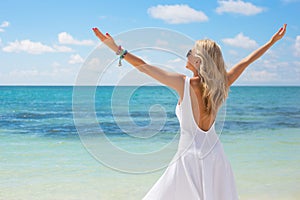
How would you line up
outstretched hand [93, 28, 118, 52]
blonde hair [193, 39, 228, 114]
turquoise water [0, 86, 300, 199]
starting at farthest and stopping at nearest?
1. turquoise water [0, 86, 300, 199]
2. blonde hair [193, 39, 228, 114]
3. outstretched hand [93, 28, 118, 52]

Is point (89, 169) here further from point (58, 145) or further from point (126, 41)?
point (126, 41)

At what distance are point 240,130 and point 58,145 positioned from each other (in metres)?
6.41

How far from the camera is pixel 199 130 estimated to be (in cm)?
302

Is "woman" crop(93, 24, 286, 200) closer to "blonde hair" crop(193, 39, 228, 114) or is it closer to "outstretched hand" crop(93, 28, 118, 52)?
"blonde hair" crop(193, 39, 228, 114)

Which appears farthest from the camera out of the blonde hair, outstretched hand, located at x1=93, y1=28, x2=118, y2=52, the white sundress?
the white sundress

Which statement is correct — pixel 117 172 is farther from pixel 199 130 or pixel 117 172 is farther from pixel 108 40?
pixel 108 40

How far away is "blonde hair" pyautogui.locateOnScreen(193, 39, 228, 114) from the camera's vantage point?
9.29 ft

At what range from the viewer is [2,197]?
5727 mm

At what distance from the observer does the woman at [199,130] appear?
9.30 ft

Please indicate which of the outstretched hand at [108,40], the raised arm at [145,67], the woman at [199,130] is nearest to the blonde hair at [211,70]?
the woman at [199,130]

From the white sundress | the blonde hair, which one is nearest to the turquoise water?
the white sundress

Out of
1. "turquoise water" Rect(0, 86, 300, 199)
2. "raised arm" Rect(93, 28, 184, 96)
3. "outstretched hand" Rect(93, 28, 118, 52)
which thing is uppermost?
"outstretched hand" Rect(93, 28, 118, 52)

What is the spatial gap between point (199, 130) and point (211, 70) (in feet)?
1.49

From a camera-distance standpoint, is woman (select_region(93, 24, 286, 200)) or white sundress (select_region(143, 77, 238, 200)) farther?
white sundress (select_region(143, 77, 238, 200))
